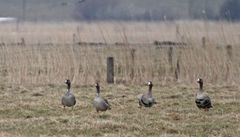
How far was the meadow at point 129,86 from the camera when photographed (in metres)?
12.7

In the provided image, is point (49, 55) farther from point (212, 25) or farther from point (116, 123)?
point (116, 123)

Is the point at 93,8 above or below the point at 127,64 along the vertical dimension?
above

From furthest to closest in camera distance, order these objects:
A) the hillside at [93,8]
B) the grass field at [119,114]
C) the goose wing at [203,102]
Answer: the hillside at [93,8]
the goose wing at [203,102]
the grass field at [119,114]

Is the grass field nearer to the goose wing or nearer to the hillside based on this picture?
the goose wing

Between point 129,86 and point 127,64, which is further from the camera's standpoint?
point 127,64

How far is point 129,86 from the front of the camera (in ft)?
67.7

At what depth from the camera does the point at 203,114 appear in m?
14.5

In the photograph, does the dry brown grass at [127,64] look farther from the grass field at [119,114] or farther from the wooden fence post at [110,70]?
the grass field at [119,114]

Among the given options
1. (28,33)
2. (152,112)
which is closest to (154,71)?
(152,112)

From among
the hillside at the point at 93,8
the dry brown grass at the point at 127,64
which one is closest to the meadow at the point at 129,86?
the dry brown grass at the point at 127,64

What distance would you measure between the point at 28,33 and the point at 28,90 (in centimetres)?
3500

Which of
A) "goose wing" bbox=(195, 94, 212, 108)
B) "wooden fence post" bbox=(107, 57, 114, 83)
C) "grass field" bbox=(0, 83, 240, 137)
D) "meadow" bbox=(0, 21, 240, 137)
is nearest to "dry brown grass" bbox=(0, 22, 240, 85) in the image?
"meadow" bbox=(0, 21, 240, 137)

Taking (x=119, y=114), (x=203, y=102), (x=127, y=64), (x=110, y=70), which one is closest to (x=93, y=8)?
(x=127, y=64)

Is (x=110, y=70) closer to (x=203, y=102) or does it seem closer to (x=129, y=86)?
(x=129, y=86)
